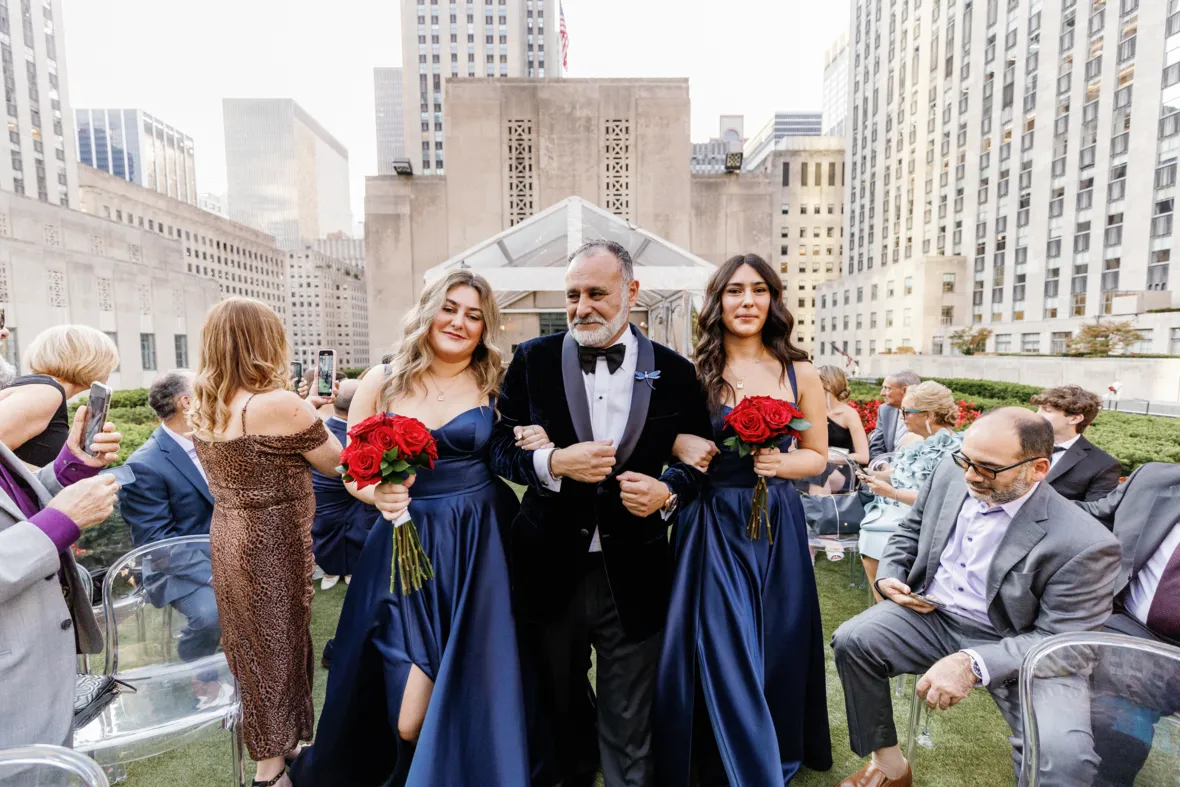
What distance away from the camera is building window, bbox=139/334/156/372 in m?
28.3

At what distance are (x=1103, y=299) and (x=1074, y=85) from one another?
1527 cm

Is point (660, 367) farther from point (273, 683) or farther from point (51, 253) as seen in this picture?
point (51, 253)

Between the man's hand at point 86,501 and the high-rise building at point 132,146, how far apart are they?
551 ft

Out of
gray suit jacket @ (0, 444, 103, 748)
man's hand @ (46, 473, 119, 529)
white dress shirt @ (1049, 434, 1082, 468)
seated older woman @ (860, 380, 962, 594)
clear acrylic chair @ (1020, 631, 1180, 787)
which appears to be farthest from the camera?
seated older woman @ (860, 380, 962, 594)

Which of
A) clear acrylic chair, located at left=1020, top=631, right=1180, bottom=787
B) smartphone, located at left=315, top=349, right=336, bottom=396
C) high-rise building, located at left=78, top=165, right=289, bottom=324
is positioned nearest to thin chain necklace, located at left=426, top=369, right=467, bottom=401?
smartphone, located at left=315, top=349, right=336, bottom=396

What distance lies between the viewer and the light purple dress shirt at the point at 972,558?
2.69m

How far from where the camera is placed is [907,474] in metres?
4.04

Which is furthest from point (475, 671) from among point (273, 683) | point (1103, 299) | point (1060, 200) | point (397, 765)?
point (1060, 200)

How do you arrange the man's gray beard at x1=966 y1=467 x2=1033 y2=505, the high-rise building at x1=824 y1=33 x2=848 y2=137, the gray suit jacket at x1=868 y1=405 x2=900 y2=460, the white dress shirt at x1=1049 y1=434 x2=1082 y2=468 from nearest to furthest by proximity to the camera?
the man's gray beard at x1=966 y1=467 x2=1033 y2=505 < the white dress shirt at x1=1049 y1=434 x2=1082 y2=468 < the gray suit jacket at x1=868 y1=405 x2=900 y2=460 < the high-rise building at x1=824 y1=33 x2=848 y2=137

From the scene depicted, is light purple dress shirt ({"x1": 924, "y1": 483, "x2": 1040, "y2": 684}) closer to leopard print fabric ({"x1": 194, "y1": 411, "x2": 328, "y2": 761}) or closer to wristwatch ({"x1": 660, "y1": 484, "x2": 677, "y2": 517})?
wristwatch ({"x1": 660, "y1": 484, "x2": 677, "y2": 517})

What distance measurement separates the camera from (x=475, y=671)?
93.2 inches

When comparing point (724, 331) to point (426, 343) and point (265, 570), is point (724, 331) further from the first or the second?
point (265, 570)

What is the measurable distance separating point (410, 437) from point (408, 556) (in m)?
0.53

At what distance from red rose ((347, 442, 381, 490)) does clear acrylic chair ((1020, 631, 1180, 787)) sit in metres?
2.38
